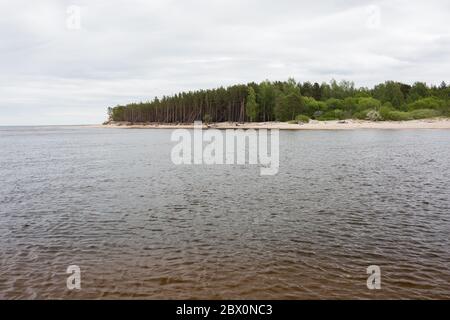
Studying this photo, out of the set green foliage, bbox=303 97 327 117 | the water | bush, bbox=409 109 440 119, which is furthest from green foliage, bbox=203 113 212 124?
the water

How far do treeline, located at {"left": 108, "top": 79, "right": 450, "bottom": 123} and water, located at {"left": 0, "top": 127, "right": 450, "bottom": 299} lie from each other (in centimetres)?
11297

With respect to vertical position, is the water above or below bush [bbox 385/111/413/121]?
below

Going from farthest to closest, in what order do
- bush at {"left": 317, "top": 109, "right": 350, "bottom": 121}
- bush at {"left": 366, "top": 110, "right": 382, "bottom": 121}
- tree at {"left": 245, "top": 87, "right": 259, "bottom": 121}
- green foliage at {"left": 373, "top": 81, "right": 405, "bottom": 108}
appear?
green foliage at {"left": 373, "top": 81, "right": 405, "bottom": 108}
tree at {"left": 245, "top": 87, "right": 259, "bottom": 121}
bush at {"left": 317, "top": 109, "right": 350, "bottom": 121}
bush at {"left": 366, "top": 110, "right": 382, "bottom": 121}

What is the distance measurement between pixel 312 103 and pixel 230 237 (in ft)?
464

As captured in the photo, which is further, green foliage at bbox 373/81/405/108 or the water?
green foliage at bbox 373/81/405/108

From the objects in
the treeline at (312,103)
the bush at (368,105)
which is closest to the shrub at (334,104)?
the treeline at (312,103)

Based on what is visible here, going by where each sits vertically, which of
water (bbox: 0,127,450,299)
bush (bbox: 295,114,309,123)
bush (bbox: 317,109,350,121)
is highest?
bush (bbox: 317,109,350,121)

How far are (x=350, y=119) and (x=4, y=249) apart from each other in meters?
132

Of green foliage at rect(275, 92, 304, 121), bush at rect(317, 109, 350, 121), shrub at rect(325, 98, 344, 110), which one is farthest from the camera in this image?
shrub at rect(325, 98, 344, 110)

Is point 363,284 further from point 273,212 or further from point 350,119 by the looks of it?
point 350,119

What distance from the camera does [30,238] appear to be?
47.7 feet

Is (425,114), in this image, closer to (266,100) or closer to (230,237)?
(266,100)

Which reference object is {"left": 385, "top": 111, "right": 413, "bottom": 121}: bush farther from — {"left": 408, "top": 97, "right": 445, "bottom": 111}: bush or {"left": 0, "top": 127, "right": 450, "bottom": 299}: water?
{"left": 0, "top": 127, "right": 450, "bottom": 299}: water

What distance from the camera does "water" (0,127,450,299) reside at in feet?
32.8
